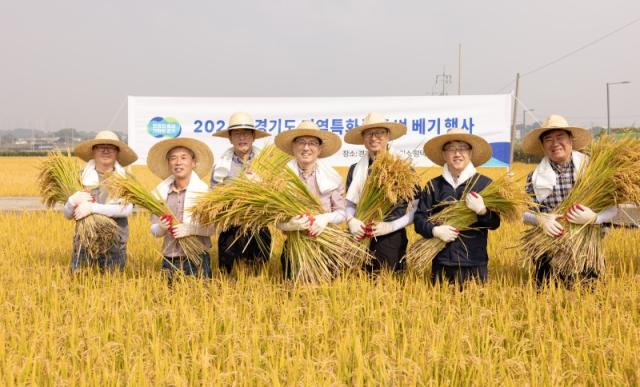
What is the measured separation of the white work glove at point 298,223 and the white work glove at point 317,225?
3 centimetres

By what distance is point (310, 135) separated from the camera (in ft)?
11.3

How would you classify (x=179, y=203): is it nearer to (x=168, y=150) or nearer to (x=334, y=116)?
(x=168, y=150)

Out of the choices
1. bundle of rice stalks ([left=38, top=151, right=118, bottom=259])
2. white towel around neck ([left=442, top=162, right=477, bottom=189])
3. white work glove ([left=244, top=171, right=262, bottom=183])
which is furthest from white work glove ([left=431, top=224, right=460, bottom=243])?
bundle of rice stalks ([left=38, top=151, right=118, bottom=259])

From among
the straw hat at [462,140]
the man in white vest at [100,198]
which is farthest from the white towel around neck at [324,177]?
the man in white vest at [100,198]

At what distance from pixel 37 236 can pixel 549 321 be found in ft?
17.0

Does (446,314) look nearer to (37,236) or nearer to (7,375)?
(7,375)

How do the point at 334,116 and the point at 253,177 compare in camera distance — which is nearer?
the point at 253,177

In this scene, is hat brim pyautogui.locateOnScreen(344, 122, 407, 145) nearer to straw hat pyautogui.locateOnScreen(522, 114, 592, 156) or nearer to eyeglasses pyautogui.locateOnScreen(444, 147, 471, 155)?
eyeglasses pyautogui.locateOnScreen(444, 147, 471, 155)

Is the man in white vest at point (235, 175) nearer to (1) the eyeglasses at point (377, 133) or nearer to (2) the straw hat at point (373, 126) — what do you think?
(2) the straw hat at point (373, 126)

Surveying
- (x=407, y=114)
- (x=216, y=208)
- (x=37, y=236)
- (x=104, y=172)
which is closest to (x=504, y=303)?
(x=216, y=208)

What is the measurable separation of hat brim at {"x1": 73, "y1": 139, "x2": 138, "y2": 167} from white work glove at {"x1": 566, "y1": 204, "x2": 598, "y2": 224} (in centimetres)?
301

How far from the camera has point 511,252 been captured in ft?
15.2

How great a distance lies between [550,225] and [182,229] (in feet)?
7.47

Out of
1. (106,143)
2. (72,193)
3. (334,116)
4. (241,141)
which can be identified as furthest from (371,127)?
(334,116)
